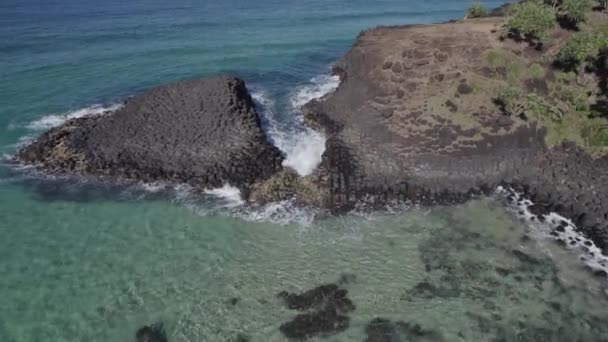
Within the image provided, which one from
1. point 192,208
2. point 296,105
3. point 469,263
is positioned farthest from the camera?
point 296,105

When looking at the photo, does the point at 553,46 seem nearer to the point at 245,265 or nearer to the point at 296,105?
the point at 296,105

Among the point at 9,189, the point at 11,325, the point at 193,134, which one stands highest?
the point at 193,134

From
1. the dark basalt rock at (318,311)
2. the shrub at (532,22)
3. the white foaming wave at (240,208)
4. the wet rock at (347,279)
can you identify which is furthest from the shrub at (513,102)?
the dark basalt rock at (318,311)

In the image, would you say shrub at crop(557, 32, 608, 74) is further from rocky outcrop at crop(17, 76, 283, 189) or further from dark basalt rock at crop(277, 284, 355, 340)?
dark basalt rock at crop(277, 284, 355, 340)

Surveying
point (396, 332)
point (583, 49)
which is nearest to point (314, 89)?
point (583, 49)

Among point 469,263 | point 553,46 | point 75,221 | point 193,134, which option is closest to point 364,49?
point 553,46

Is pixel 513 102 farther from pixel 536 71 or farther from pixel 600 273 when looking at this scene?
pixel 600 273

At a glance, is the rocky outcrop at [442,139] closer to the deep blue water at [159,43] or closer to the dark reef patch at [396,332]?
the dark reef patch at [396,332]

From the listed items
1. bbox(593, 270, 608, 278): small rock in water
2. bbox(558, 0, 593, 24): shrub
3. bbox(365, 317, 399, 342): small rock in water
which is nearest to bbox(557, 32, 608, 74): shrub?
bbox(558, 0, 593, 24): shrub
